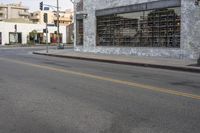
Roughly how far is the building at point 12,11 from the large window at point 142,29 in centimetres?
10680

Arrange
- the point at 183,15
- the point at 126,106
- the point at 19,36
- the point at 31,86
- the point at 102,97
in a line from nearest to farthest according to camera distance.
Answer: the point at 126,106
the point at 102,97
the point at 31,86
the point at 183,15
the point at 19,36

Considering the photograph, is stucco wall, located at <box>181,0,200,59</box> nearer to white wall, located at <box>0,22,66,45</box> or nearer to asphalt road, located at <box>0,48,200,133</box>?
asphalt road, located at <box>0,48,200,133</box>

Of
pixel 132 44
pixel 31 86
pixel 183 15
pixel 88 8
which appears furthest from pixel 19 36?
pixel 31 86

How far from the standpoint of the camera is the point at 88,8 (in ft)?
124

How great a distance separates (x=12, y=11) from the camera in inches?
5645

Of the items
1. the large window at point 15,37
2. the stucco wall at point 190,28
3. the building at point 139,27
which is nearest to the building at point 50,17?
the large window at point 15,37

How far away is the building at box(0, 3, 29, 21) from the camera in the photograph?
459 feet

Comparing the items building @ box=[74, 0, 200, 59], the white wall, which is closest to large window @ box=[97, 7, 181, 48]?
building @ box=[74, 0, 200, 59]

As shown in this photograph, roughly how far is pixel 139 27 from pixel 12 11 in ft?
387

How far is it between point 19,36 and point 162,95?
8358 centimetres

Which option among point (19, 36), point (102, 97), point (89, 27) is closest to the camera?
point (102, 97)

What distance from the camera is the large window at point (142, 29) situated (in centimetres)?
2787

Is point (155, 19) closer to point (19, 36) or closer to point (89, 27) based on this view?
point (89, 27)

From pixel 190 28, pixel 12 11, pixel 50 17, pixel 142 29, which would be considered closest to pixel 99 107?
pixel 190 28
